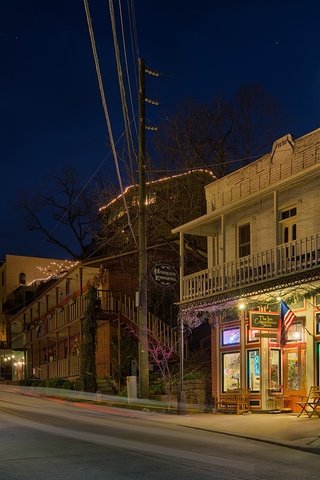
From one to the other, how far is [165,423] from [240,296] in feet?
13.7

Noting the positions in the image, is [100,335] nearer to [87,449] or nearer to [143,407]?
[143,407]

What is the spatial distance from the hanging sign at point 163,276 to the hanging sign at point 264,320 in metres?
3.13

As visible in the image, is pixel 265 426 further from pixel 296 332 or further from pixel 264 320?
pixel 296 332

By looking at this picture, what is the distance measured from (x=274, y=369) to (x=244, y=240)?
4303 mm

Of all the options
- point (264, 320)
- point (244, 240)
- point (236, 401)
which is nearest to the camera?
point (264, 320)

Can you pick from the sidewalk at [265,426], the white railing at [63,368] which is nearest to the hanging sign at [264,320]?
the sidewalk at [265,426]

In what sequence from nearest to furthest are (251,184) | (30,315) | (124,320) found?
(251,184)
(124,320)
(30,315)

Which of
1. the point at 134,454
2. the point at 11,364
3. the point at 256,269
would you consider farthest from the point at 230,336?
the point at 11,364

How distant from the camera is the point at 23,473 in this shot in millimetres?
8531

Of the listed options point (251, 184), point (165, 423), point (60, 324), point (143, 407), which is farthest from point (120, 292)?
point (165, 423)

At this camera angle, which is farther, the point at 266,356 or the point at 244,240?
the point at 244,240

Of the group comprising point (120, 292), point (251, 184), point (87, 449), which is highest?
point (251, 184)

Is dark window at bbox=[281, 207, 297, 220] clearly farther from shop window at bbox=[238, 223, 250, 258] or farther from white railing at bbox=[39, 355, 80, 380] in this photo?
white railing at bbox=[39, 355, 80, 380]

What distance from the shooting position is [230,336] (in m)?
21.3
